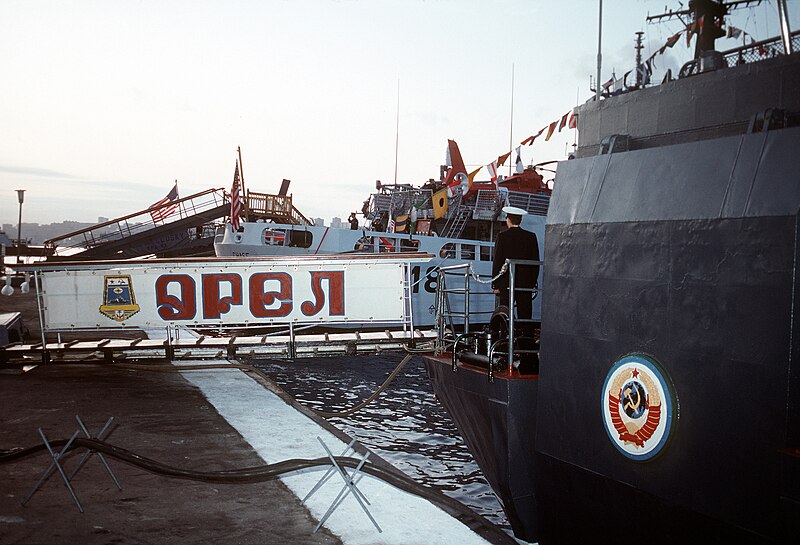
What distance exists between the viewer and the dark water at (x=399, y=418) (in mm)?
9391

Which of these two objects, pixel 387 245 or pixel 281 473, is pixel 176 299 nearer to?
pixel 281 473

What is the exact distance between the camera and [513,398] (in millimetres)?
6586

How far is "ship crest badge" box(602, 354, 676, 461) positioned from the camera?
5.03m

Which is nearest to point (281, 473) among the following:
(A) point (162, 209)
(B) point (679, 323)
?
(B) point (679, 323)

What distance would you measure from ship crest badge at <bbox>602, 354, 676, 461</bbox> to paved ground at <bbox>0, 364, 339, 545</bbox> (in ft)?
8.29

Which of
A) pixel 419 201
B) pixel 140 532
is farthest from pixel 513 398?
pixel 419 201

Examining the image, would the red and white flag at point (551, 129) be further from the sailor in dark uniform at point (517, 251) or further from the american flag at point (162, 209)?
the american flag at point (162, 209)

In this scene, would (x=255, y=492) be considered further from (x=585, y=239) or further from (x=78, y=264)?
(x=78, y=264)

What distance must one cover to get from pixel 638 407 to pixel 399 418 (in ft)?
25.8

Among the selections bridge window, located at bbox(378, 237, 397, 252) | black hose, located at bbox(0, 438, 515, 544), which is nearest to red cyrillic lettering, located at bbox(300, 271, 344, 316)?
black hose, located at bbox(0, 438, 515, 544)

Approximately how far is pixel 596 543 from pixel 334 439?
314 cm

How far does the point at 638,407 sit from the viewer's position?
5242 millimetres

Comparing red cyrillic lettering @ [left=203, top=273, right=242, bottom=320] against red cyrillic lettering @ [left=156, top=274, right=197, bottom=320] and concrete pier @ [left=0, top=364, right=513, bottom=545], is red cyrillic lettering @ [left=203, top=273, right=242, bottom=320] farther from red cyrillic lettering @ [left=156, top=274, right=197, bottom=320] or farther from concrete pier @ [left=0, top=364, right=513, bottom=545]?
concrete pier @ [left=0, top=364, right=513, bottom=545]

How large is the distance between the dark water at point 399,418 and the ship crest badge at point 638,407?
10.7ft
